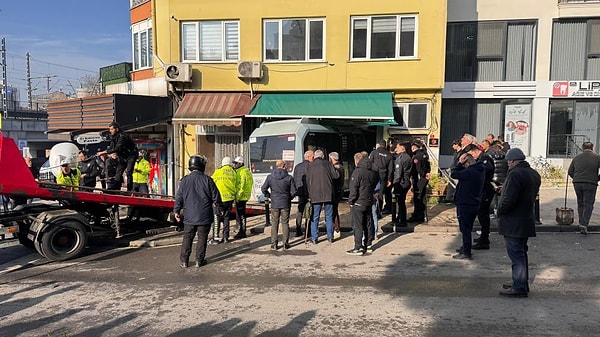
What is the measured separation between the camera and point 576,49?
54.6 feet

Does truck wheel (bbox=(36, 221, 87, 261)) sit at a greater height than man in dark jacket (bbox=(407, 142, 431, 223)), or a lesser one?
lesser

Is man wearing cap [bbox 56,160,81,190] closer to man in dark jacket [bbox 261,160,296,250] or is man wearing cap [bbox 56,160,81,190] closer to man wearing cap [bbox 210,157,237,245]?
man wearing cap [bbox 210,157,237,245]

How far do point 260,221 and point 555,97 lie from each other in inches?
505

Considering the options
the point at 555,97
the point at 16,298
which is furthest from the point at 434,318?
the point at 555,97

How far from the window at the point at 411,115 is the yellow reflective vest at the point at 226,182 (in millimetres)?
7628

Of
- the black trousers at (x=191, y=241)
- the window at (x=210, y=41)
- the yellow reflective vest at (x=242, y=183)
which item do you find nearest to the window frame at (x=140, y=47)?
the window at (x=210, y=41)

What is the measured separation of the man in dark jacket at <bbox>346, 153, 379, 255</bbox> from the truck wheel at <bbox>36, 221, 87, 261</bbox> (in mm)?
4931

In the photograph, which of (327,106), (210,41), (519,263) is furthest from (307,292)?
(210,41)

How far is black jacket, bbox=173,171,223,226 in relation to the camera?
7.20 meters

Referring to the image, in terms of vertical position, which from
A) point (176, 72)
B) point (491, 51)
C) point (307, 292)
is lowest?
point (307, 292)

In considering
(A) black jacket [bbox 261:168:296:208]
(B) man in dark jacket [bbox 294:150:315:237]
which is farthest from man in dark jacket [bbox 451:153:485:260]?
(A) black jacket [bbox 261:168:296:208]

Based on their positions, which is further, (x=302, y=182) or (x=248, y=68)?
(x=248, y=68)

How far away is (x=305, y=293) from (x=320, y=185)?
2.97m

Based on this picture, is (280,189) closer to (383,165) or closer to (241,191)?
(241,191)
